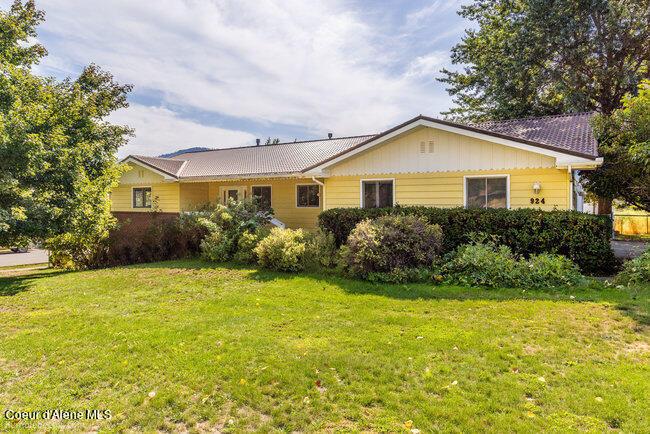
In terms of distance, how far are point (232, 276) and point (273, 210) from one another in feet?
23.9

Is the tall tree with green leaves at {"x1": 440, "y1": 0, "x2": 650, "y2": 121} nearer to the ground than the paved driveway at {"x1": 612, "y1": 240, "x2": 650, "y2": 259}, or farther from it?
farther from it

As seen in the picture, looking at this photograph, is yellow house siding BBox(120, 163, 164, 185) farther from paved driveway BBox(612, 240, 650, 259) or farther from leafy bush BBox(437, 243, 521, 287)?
paved driveway BBox(612, 240, 650, 259)

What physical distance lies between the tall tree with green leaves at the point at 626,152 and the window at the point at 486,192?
9.47ft

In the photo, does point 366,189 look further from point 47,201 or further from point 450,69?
point 450,69

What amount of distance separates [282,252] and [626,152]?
31.6 ft

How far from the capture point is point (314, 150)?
59.8 ft

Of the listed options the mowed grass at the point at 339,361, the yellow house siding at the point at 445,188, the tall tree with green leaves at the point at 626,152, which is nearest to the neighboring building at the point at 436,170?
the yellow house siding at the point at 445,188

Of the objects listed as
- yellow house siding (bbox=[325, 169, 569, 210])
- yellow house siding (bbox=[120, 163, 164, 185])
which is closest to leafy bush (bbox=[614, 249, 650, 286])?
yellow house siding (bbox=[325, 169, 569, 210])

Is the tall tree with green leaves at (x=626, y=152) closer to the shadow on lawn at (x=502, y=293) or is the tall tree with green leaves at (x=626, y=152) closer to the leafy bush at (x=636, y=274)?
the leafy bush at (x=636, y=274)

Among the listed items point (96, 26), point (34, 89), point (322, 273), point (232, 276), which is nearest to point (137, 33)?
point (96, 26)

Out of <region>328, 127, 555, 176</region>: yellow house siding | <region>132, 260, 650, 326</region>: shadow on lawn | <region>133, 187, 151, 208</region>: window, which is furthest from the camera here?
<region>133, 187, 151, 208</region>: window

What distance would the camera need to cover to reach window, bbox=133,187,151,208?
18406mm

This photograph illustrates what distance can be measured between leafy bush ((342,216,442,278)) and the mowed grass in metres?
1.22

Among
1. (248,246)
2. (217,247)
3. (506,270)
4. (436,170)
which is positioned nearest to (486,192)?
(436,170)
